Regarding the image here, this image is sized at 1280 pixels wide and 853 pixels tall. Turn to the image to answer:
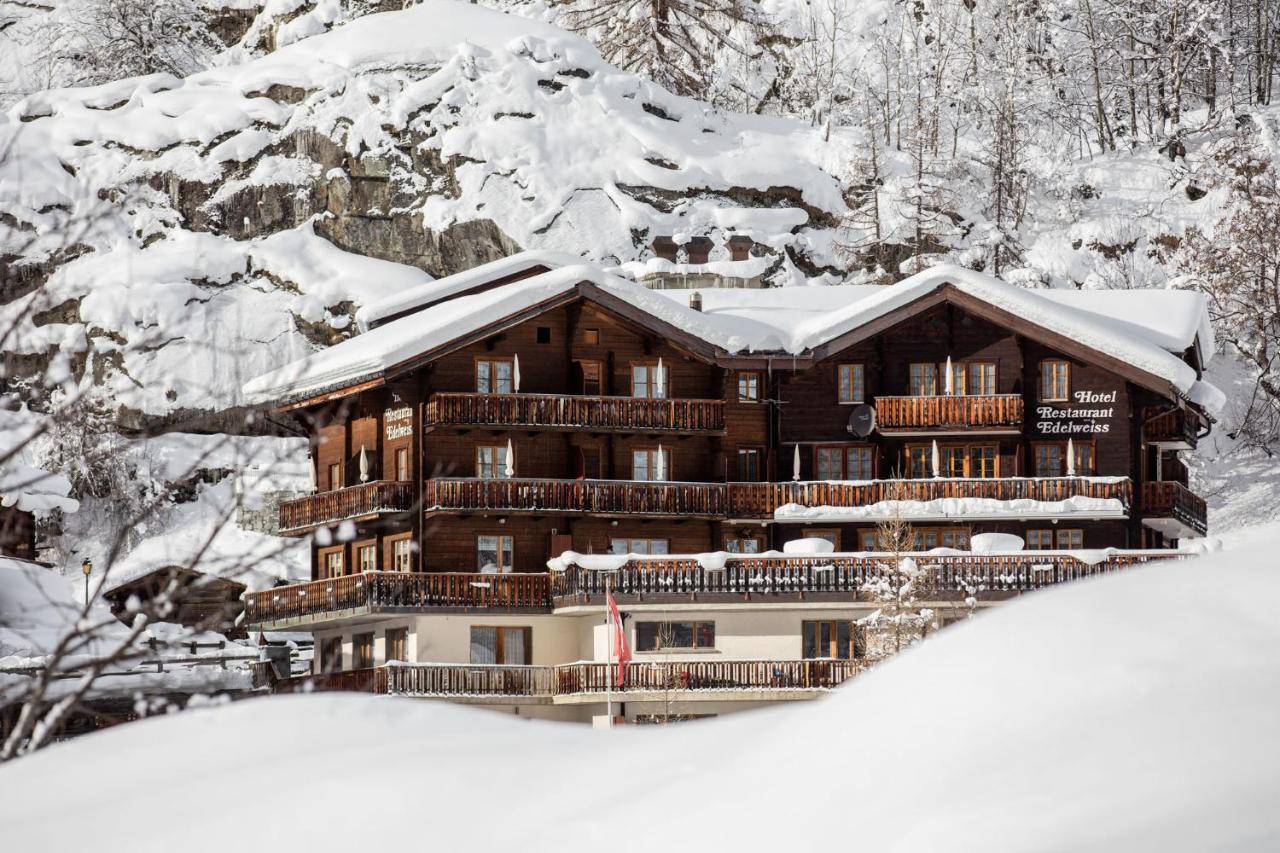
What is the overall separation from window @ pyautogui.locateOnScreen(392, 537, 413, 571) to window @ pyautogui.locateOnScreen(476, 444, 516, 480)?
2291mm

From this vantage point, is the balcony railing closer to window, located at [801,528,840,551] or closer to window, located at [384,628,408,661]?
window, located at [384,628,408,661]

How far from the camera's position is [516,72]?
80812mm

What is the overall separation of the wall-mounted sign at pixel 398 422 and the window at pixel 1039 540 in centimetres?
1448

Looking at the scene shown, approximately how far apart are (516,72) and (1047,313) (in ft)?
127

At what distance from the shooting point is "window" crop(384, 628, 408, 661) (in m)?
44.8

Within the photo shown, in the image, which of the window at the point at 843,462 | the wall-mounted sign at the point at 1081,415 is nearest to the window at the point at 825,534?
the window at the point at 843,462

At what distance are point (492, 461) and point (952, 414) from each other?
10720 millimetres

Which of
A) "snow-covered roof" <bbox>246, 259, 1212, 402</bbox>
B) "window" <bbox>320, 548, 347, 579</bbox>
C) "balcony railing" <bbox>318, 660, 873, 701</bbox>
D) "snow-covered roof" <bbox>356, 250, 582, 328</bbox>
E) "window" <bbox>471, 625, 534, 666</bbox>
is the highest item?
"snow-covered roof" <bbox>356, 250, 582, 328</bbox>

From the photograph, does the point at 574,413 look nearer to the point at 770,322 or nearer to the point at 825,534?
the point at 770,322

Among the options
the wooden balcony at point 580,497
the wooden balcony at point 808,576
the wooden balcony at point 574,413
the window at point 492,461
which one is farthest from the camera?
the window at point 492,461

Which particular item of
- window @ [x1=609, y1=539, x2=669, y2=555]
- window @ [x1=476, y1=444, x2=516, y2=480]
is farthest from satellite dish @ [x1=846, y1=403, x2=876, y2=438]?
window @ [x1=476, y1=444, x2=516, y2=480]

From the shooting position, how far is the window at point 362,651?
1827 inches

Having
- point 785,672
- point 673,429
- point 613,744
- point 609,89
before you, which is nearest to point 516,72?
point 609,89

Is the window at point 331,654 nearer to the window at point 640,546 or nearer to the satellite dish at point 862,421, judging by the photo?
the window at point 640,546
